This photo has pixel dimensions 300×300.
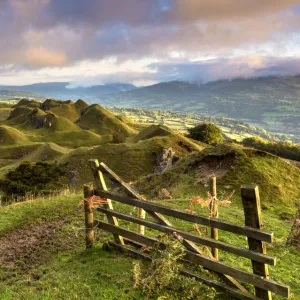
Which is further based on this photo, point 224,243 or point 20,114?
point 20,114

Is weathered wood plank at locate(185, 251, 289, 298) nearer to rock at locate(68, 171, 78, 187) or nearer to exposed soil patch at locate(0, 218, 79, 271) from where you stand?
exposed soil patch at locate(0, 218, 79, 271)

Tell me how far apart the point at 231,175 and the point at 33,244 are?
745 inches

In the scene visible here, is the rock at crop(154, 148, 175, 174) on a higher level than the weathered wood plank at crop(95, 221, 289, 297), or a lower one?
lower

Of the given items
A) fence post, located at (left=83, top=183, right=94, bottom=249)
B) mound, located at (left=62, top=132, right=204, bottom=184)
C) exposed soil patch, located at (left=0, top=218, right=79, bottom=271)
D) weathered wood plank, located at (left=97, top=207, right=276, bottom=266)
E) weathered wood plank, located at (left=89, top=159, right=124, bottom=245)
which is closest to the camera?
weathered wood plank, located at (left=97, top=207, right=276, bottom=266)

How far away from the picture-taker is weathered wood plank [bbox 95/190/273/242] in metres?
6.90

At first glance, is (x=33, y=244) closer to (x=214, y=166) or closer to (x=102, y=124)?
(x=214, y=166)

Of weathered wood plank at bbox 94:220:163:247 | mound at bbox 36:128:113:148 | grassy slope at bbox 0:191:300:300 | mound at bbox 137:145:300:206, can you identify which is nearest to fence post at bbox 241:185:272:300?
grassy slope at bbox 0:191:300:300

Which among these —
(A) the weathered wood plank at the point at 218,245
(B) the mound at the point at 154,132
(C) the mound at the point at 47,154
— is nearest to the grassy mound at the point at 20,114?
(C) the mound at the point at 47,154

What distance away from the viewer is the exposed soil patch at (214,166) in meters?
27.8

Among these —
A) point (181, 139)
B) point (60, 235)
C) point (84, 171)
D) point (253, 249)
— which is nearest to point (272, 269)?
point (253, 249)

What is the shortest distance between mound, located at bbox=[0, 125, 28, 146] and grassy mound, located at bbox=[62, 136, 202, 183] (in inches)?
1766

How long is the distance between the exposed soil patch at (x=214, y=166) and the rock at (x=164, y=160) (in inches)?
800

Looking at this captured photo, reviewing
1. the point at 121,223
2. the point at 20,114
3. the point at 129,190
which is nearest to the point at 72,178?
the point at 121,223

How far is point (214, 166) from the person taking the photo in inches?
1156
